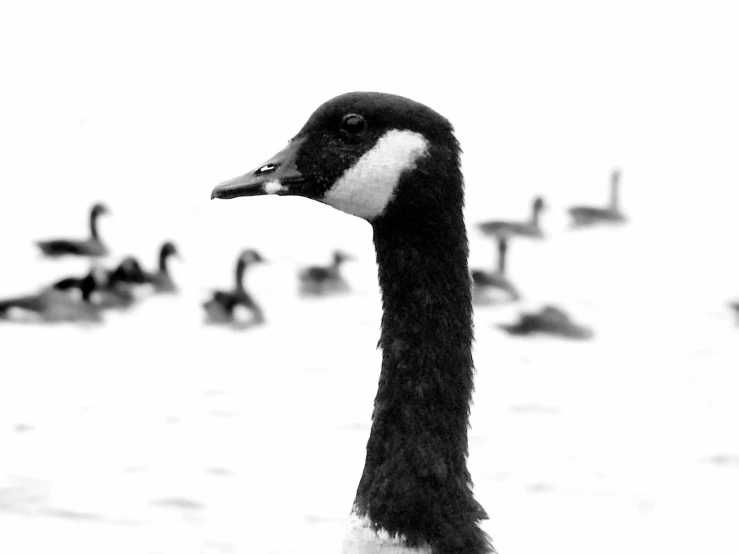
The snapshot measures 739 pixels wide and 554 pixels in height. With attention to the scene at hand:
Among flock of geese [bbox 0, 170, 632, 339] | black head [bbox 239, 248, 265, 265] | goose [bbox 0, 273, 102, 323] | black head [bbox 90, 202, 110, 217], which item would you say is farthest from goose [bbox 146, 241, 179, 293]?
black head [bbox 90, 202, 110, 217]

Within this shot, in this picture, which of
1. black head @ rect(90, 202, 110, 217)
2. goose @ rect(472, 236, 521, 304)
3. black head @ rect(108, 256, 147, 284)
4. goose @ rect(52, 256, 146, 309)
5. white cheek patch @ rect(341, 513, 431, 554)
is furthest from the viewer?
black head @ rect(90, 202, 110, 217)

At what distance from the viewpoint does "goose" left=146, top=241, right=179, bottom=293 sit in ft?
59.2

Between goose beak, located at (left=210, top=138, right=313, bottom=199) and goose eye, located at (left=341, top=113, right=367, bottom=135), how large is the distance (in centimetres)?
17

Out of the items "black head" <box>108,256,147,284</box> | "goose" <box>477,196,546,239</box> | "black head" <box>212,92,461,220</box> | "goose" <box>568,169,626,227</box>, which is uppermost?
"goose" <box>568,169,626,227</box>

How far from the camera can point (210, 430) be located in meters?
13.4

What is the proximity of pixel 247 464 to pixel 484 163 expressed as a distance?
1814 cm

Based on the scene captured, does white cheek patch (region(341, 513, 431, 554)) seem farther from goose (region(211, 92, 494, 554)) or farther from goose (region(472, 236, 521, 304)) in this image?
goose (region(472, 236, 521, 304))

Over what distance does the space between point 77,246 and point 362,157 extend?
15.7 meters

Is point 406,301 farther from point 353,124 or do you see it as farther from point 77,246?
point 77,246

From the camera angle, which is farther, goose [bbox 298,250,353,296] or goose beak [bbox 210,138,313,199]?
goose [bbox 298,250,353,296]

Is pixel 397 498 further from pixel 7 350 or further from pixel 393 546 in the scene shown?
pixel 7 350

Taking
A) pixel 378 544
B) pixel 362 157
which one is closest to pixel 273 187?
pixel 362 157

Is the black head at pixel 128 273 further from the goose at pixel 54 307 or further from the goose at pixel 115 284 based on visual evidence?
the goose at pixel 54 307

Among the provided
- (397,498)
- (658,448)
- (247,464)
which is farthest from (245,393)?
(397,498)
